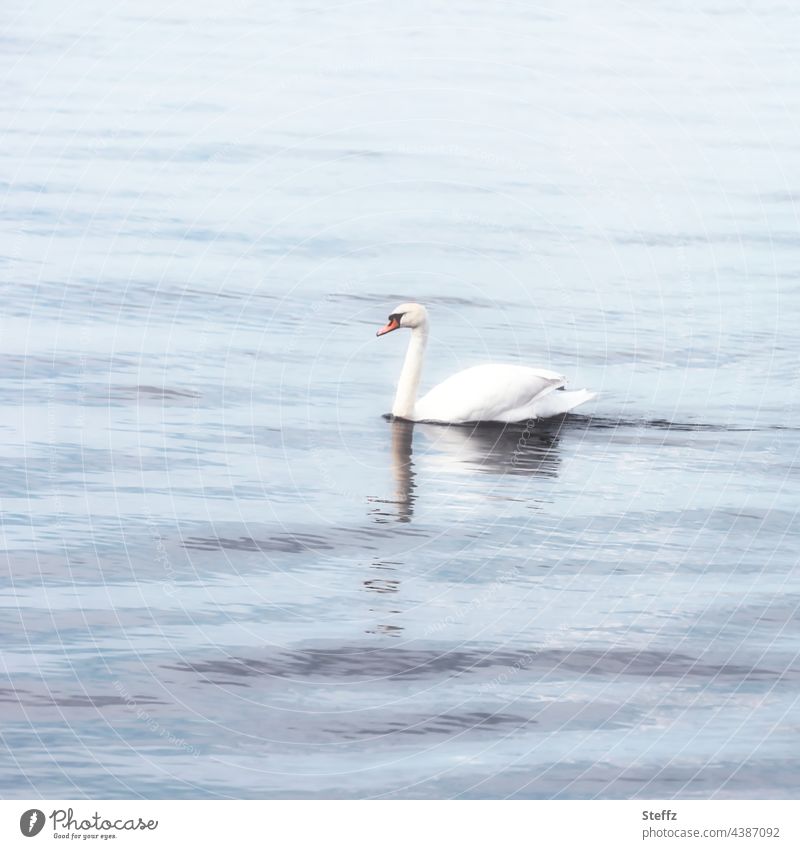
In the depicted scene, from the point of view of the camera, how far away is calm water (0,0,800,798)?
10.2 meters

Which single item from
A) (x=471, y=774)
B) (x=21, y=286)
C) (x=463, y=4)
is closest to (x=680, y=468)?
(x=471, y=774)

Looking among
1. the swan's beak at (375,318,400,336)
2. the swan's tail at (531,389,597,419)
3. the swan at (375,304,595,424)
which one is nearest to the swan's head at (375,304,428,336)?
the swan's beak at (375,318,400,336)

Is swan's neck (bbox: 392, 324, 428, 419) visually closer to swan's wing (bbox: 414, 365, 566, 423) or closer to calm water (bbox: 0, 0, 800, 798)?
swan's wing (bbox: 414, 365, 566, 423)

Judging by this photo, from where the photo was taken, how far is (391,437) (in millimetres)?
17203

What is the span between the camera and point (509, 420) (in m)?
18.0

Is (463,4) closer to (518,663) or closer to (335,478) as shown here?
(335,478)

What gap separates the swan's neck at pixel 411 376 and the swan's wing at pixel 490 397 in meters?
0.11

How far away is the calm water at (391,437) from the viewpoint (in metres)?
10.2
